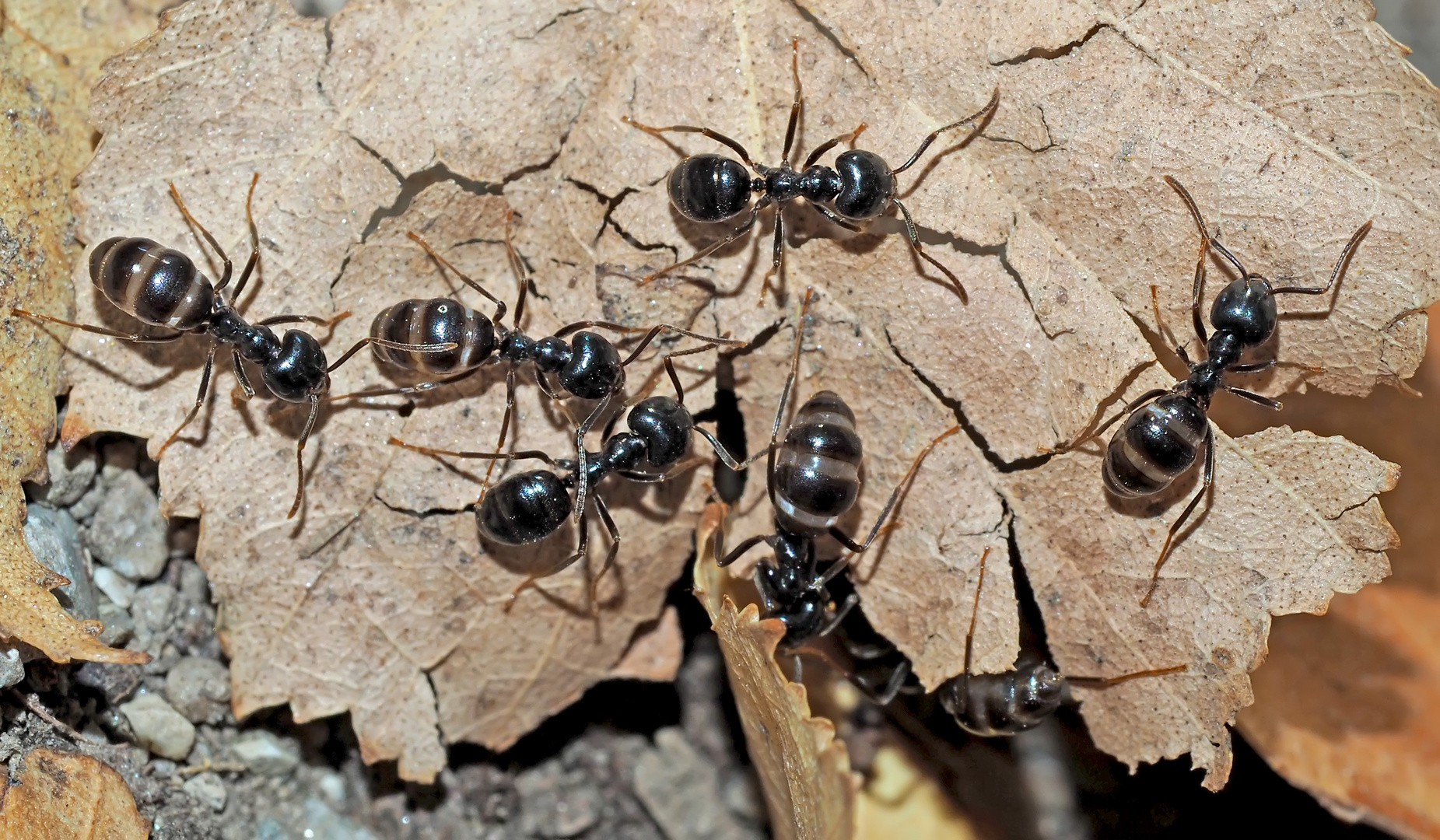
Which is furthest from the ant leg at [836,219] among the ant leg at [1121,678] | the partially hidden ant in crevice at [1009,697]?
the ant leg at [1121,678]

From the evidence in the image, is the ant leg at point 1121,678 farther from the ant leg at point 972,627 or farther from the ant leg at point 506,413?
the ant leg at point 506,413

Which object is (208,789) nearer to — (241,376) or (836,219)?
(241,376)

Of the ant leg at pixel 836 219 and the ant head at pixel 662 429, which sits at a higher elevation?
the ant leg at pixel 836 219

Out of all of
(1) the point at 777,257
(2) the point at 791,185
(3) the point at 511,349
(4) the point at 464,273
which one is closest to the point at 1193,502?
(1) the point at 777,257

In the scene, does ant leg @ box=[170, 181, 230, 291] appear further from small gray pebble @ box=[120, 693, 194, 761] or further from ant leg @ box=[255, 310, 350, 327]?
small gray pebble @ box=[120, 693, 194, 761]

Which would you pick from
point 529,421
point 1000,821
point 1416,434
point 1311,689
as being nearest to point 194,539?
point 529,421

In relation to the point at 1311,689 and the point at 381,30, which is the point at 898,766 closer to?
the point at 1311,689

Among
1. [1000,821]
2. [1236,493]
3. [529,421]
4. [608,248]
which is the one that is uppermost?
[608,248]
